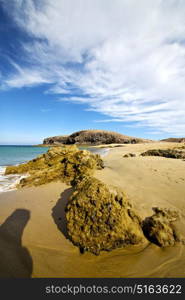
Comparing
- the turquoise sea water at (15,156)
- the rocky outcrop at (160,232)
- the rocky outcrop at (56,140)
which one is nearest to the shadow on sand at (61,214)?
the rocky outcrop at (160,232)

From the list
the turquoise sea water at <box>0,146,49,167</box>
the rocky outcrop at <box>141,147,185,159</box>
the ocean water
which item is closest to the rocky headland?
the ocean water

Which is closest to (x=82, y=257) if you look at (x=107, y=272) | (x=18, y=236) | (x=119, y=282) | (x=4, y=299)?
(x=107, y=272)

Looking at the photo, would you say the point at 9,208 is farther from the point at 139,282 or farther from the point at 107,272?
the point at 139,282

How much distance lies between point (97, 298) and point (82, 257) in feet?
1.83

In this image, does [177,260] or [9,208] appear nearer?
[177,260]

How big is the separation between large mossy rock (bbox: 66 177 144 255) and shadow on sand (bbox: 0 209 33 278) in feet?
2.52

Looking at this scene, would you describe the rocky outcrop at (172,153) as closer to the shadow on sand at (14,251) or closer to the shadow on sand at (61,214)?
the shadow on sand at (61,214)

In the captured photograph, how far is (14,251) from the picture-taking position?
2336mm

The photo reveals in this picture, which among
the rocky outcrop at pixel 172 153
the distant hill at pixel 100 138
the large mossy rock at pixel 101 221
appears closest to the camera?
the large mossy rock at pixel 101 221

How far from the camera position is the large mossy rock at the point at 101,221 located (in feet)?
7.89

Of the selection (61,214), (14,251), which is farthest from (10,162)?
(14,251)

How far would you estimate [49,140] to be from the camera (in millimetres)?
114125

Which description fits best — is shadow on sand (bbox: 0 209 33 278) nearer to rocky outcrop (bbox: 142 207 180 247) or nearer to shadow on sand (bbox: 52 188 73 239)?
shadow on sand (bbox: 52 188 73 239)

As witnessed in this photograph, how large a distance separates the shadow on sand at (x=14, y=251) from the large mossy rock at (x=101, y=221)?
0.77 m
